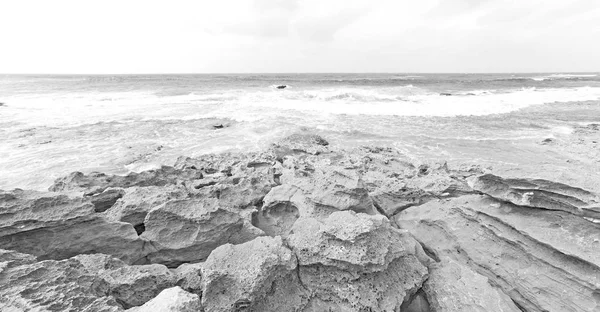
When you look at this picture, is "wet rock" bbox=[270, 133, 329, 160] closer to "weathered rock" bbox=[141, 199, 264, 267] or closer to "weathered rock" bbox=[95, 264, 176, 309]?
"weathered rock" bbox=[141, 199, 264, 267]

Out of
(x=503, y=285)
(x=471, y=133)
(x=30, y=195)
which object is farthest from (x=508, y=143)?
(x=30, y=195)

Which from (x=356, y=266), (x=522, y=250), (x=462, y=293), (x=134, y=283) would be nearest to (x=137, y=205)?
(x=134, y=283)

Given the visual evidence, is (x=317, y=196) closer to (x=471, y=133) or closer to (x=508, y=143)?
(x=508, y=143)

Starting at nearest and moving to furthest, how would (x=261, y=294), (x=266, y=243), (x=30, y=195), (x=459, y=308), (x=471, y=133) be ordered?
(x=261, y=294), (x=459, y=308), (x=266, y=243), (x=30, y=195), (x=471, y=133)

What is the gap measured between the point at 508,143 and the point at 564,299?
9981mm

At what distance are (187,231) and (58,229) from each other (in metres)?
1.46

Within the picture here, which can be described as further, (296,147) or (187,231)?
(296,147)

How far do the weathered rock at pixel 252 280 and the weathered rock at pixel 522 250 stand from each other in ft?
5.14

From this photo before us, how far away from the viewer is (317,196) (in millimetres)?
4227

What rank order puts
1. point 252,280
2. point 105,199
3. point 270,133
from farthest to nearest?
point 270,133
point 105,199
point 252,280

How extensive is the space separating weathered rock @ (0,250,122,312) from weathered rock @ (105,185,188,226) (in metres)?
1.33

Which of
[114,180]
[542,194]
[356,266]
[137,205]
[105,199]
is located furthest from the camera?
[114,180]

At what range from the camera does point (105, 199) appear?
4.51 m

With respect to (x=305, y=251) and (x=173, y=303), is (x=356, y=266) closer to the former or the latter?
(x=305, y=251)
